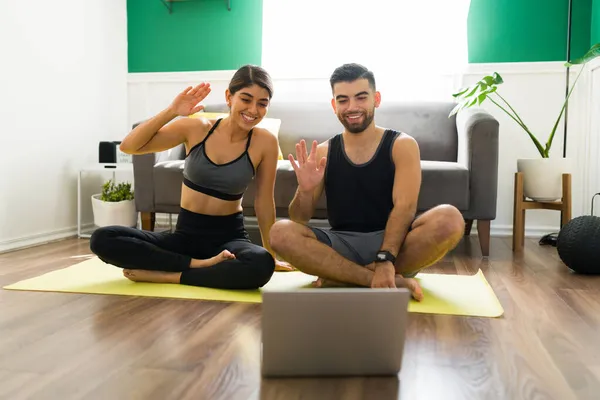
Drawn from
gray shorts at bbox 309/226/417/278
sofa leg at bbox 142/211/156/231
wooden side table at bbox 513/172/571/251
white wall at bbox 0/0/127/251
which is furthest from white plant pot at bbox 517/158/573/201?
white wall at bbox 0/0/127/251

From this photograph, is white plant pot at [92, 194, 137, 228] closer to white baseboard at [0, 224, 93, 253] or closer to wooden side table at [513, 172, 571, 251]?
white baseboard at [0, 224, 93, 253]

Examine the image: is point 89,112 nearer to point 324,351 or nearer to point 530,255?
point 530,255

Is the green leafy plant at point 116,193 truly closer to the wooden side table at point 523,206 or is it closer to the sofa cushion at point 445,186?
the sofa cushion at point 445,186

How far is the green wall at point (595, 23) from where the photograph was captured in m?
3.39

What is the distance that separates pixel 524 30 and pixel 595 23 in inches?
16.5

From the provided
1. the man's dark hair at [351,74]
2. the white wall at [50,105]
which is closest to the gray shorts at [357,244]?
the man's dark hair at [351,74]

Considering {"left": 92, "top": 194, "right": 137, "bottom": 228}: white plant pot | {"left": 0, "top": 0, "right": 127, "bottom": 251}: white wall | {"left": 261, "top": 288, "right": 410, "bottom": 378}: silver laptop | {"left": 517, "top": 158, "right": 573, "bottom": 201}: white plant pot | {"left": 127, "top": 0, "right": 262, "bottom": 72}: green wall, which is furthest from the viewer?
{"left": 127, "top": 0, "right": 262, "bottom": 72}: green wall

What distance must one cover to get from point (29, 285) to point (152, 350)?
962 millimetres

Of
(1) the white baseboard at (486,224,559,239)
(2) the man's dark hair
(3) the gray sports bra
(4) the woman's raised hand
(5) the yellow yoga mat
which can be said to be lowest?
(1) the white baseboard at (486,224,559,239)

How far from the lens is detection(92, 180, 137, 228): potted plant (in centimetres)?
332

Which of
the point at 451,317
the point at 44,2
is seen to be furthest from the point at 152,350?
the point at 44,2

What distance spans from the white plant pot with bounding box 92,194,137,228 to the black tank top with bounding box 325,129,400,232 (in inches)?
70.7

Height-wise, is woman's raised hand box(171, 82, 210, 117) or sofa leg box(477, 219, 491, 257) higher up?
woman's raised hand box(171, 82, 210, 117)

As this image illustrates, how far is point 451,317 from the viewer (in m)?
1.67
